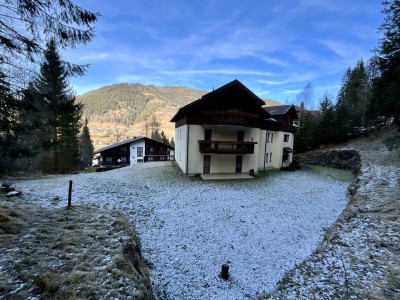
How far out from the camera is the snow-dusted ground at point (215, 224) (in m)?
7.50

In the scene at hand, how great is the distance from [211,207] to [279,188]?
8.79 metres

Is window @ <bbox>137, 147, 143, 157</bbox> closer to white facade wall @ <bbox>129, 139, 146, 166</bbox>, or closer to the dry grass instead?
white facade wall @ <bbox>129, 139, 146, 166</bbox>

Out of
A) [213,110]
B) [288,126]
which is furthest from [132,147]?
[288,126]

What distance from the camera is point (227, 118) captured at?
22.4 meters

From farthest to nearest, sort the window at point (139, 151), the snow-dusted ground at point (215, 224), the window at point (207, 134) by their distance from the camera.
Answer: the window at point (139, 151), the window at point (207, 134), the snow-dusted ground at point (215, 224)

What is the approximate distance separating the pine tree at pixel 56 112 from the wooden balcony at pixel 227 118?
1232 centimetres

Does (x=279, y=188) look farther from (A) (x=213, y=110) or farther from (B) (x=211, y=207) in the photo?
(A) (x=213, y=110)

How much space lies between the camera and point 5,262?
186 inches

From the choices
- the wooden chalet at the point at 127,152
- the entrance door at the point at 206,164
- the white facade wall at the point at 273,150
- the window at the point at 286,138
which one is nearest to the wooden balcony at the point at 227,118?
the entrance door at the point at 206,164

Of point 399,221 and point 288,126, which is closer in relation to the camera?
point 399,221

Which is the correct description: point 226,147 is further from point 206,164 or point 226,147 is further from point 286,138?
point 286,138

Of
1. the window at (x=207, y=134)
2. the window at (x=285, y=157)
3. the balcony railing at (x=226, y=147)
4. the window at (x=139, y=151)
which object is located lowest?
the window at (x=139, y=151)

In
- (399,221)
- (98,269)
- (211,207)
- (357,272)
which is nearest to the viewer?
(98,269)

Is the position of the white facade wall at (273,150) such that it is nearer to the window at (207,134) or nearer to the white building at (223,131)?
the white building at (223,131)
